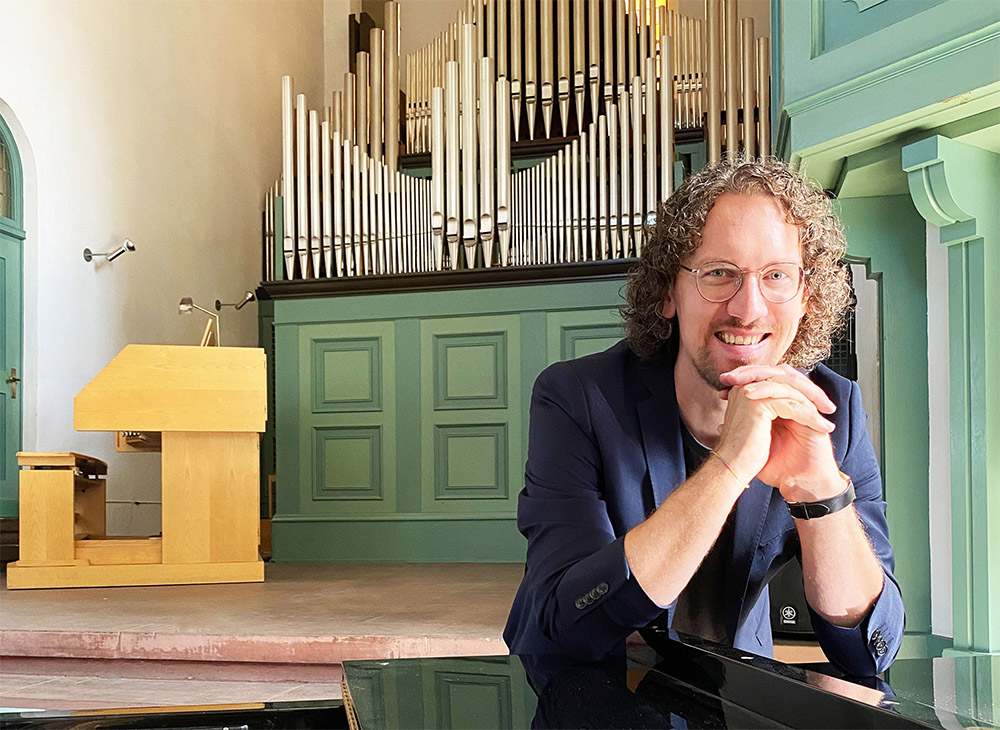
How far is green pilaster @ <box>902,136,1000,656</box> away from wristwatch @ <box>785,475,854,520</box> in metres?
1.08

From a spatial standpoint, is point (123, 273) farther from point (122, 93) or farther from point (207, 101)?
point (207, 101)

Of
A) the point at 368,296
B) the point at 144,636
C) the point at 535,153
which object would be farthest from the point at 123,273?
the point at 144,636

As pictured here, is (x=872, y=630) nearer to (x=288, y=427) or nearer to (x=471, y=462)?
(x=471, y=462)

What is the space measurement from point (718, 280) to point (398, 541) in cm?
529

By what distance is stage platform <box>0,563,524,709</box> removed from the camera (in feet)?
10.6

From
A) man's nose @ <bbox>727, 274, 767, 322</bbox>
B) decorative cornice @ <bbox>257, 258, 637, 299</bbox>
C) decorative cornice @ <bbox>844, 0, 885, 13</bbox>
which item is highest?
decorative cornice @ <bbox>844, 0, 885, 13</bbox>

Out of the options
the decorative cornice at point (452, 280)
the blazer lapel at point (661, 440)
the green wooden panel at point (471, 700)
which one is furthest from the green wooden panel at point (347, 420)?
the green wooden panel at point (471, 700)

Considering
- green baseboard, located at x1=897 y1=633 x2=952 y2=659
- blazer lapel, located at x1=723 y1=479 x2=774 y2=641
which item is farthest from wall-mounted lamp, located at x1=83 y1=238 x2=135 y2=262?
blazer lapel, located at x1=723 y1=479 x2=774 y2=641

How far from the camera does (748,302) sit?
5.22 ft

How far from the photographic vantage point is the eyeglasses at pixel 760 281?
63.5 inches

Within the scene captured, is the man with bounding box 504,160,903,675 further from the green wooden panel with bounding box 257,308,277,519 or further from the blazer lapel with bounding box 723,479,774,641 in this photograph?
the green wooden panel with bounding box 257,308,277,519

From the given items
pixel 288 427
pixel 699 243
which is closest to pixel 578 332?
pixel 288 427

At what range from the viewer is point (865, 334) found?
3881 millimetres

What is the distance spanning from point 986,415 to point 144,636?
2689 mm
